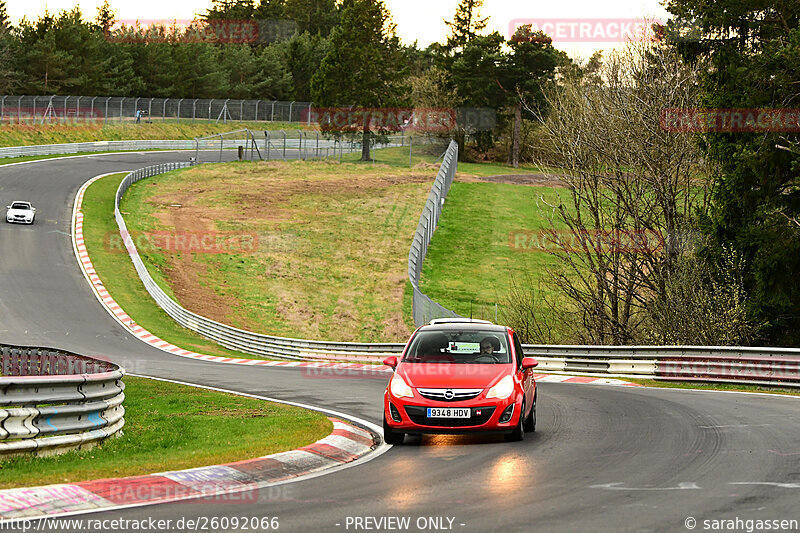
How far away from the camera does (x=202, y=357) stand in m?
31.4

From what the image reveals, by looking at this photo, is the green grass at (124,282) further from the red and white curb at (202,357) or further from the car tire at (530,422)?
the car tire at (530,422)

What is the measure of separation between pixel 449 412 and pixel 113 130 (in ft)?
291

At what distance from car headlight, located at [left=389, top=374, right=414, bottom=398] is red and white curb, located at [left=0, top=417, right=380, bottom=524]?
1.33 meters

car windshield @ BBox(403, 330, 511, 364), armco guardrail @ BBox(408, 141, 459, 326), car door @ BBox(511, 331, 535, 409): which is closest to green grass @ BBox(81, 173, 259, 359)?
armco guardrail @ BBox(408, 141, 459, 326)

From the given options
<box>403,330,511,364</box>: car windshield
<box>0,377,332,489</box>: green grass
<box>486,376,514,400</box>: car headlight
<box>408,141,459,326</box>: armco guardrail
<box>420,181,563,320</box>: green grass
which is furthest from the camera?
<box>420,181,563,320</box>: green grass

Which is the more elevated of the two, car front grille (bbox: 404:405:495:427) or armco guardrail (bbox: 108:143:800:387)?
car front grille (bbox: 404:405:495:427)

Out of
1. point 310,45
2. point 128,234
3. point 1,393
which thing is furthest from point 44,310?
point 310,45

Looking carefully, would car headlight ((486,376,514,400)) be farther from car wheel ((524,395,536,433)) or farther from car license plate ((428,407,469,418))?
car wheel ((524,395,536,433))

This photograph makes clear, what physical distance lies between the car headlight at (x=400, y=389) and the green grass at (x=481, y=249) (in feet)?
73.3

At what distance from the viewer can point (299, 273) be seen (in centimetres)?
4728

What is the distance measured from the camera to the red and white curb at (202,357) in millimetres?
23636

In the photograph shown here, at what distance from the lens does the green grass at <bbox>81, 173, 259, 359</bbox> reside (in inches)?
1391

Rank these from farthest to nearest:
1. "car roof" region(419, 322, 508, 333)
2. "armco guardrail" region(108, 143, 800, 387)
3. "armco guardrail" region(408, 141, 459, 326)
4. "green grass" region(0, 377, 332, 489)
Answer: "armco guardrail" region(408, 141, 459, 326) < "armco guardrail" region(108, 143, 800, 387) < "car roof" region(419, 322, 508, 333) < "green grass" region(0, 377, 332, 489)

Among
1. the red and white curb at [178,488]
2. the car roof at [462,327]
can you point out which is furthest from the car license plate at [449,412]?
the car roof at [462,327]
